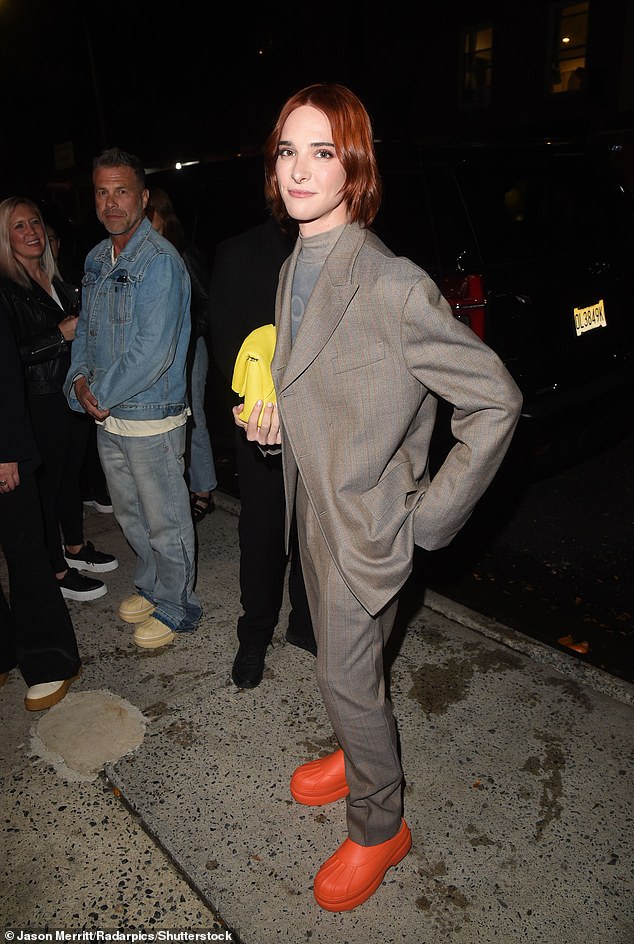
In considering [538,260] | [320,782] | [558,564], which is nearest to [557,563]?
[558,564]

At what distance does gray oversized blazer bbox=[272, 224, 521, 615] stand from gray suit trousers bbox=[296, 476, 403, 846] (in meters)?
0.11

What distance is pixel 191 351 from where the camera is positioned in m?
3.91

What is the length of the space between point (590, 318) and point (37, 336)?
334 centimetres

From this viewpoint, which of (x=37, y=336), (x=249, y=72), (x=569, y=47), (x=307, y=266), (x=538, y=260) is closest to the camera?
(x=307, y=266)

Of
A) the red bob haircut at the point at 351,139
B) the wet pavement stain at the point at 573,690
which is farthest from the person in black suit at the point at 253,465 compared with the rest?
the wet pavement stain at the point at 573,690

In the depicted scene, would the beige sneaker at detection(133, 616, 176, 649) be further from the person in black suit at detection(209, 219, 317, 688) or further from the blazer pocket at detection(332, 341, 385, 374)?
the blazer pocket at detection(332, 341, 385, 374)

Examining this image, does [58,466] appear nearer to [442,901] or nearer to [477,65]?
[442,901]

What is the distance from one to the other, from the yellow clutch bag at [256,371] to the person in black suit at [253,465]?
0.78 m

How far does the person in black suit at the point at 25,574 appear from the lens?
9.27 feet

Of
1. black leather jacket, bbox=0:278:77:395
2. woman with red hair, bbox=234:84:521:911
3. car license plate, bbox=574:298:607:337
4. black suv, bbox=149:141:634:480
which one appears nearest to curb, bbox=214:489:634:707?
black suv, bbox=149:141:634:480

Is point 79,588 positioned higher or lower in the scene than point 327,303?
lower

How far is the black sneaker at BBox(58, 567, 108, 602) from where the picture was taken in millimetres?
3969

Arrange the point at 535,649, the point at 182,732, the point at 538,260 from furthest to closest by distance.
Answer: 1. the point at 538,260
2. the point at 535,649
3. the point at 182,732

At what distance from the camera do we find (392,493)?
184 cm
